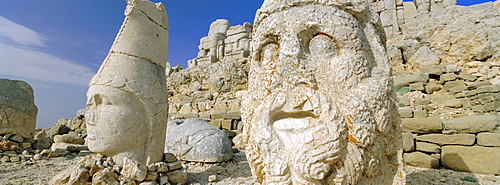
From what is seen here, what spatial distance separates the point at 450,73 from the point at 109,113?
28.1ft

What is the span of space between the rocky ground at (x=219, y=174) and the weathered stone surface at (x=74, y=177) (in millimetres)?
679

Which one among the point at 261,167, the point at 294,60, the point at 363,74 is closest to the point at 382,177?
the point at 363,74

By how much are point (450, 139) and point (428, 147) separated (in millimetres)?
334

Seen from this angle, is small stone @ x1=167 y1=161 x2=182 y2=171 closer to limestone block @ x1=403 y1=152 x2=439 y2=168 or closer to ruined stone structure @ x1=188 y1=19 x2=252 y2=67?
limestone block @ x1=403 y1=152 x2=439 y2=168

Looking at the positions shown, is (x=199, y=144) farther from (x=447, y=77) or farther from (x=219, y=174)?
(x=447, y=77)

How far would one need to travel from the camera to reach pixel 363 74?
165 centimetres

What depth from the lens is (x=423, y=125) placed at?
4.17m

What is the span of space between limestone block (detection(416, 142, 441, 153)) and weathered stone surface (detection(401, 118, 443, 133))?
0.24m

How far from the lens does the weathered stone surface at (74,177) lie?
315 centimetres

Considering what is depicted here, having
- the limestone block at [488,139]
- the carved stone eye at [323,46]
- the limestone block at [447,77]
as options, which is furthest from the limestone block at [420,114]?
the carved stone eye at [323,46]

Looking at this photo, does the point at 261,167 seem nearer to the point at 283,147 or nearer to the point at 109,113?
the point at 283,147

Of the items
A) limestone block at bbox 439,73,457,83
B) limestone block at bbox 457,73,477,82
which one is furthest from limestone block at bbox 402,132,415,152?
limestone block at bbox 457,73,477,82

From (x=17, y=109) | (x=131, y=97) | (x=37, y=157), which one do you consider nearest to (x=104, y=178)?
(x=131, y=97)

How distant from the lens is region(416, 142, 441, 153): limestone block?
154 inches
